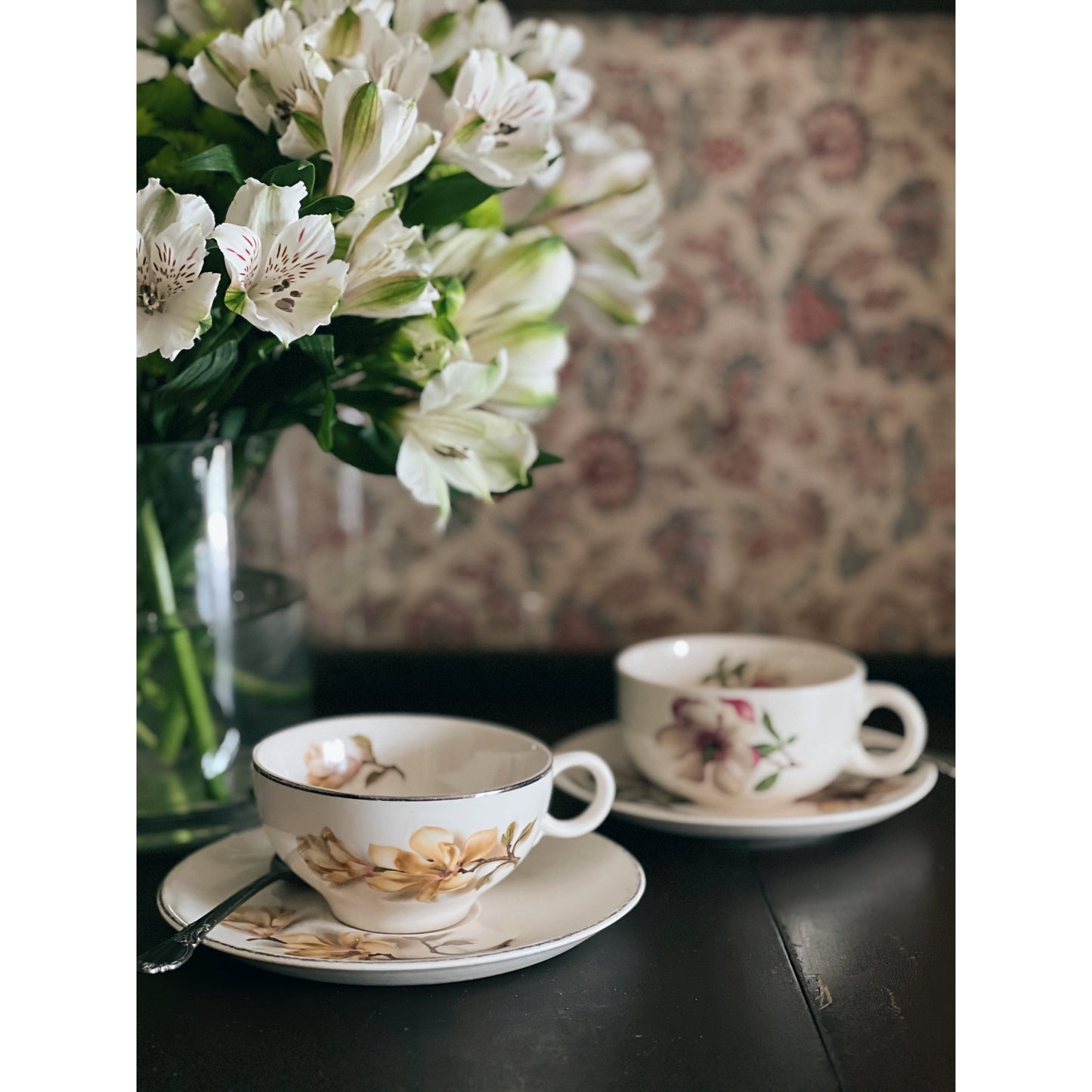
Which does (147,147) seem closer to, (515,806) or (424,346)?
(424,346)

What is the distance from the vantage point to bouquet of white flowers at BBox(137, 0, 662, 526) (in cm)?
48

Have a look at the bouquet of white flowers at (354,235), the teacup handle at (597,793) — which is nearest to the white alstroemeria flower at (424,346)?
the bouquet of white flowers at (354,235)

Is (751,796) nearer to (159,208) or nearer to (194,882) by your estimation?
(194,882)

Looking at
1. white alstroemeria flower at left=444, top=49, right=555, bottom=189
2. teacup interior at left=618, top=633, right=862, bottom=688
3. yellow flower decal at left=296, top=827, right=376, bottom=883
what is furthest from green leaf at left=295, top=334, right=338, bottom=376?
teacup interior at left=618, top=633, right=862, bottom=688

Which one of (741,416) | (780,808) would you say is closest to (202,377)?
(780,808)

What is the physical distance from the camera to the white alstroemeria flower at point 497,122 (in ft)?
1.79

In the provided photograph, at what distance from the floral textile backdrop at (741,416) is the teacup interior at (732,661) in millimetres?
229

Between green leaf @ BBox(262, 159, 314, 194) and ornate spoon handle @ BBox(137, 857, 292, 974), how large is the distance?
0.32 m

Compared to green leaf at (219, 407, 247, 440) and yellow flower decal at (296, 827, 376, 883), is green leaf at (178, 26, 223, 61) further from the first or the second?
yellow flower decal at (296, 827, 376, 883)

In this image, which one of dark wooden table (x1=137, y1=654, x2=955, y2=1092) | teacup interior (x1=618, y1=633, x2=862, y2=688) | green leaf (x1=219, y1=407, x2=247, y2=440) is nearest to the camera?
dark wooden table (x1=137, y1=654, x2=955, y2=1092)

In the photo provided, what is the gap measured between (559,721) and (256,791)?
44cm
